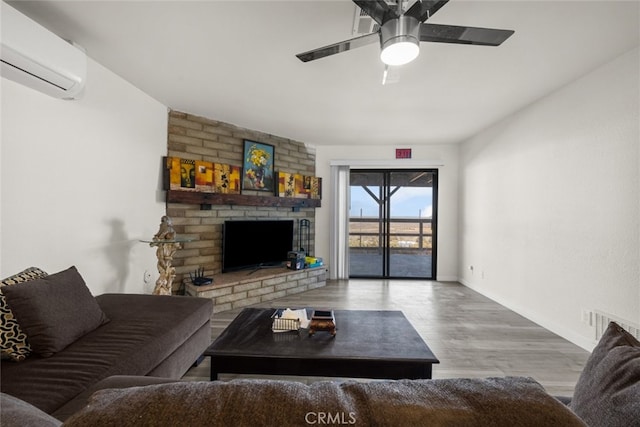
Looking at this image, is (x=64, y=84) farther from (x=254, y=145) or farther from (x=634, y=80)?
(x=634, y=80)

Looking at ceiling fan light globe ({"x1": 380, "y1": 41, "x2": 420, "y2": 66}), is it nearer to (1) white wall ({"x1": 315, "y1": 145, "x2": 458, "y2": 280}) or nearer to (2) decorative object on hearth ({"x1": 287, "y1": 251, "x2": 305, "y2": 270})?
(2) decorative object on hearth ({"x1": 287, "y1": 251, "x2": 305, "y2": 270})

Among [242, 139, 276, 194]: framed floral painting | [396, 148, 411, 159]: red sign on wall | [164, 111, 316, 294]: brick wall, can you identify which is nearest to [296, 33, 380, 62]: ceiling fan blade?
[164, 111, 316, 294]: brick wall

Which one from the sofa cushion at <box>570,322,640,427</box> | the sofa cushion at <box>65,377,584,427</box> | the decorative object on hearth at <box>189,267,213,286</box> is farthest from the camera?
the decorative object on hearth at <box>189,267,213,286</box>

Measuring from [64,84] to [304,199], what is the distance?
10.6 ft

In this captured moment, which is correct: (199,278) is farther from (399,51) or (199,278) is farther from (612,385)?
(612,385)

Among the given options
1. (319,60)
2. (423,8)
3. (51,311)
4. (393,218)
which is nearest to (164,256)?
(51,311)

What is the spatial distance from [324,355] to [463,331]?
195cm

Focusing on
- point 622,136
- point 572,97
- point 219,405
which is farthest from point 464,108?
point 219,405

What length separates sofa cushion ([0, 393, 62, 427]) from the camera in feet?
1.66

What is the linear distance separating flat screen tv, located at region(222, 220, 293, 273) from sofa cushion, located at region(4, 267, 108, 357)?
2.08 metres

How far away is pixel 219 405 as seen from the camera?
437mm

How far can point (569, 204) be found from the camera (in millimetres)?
2613

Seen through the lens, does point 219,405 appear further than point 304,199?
No

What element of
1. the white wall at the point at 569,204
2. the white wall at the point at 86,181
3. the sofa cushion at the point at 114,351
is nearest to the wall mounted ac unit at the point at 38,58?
the white wall at the point at 86,181
